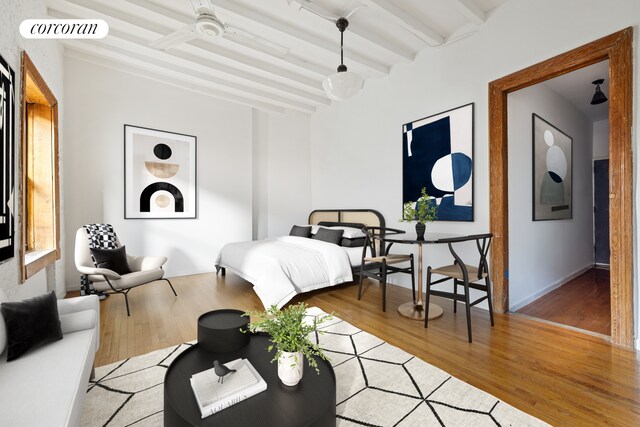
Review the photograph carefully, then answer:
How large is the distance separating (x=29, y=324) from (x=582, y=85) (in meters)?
6.05

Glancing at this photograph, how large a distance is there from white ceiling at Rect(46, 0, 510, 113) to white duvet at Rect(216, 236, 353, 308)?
2288 mm

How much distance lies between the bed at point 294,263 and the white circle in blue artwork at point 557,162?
233cm

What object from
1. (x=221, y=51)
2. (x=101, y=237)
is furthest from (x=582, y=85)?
(x=101, y=237)

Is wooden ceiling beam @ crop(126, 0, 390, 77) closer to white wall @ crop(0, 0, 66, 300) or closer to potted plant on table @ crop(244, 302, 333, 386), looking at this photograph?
white wall @ crop(0, 0, 66, 300)

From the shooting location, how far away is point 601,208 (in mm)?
5352

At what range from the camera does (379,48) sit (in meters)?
3.69

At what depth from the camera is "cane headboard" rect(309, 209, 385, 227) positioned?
4.56 m

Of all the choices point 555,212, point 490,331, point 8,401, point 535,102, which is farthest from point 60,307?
point 555,212

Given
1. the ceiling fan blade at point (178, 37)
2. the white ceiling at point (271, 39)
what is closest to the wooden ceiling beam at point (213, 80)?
the white ceiling at point (271, 39)

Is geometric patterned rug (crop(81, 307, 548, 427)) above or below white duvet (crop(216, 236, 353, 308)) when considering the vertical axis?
below

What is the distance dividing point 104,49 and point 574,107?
6.85 metres

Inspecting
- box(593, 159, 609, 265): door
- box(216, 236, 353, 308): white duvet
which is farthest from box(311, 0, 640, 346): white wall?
box(593, 159, 609, 265): door

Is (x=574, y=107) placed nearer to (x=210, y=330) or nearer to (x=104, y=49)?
(x=210, y=330)

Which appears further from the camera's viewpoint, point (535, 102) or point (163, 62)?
point (163, 62)
